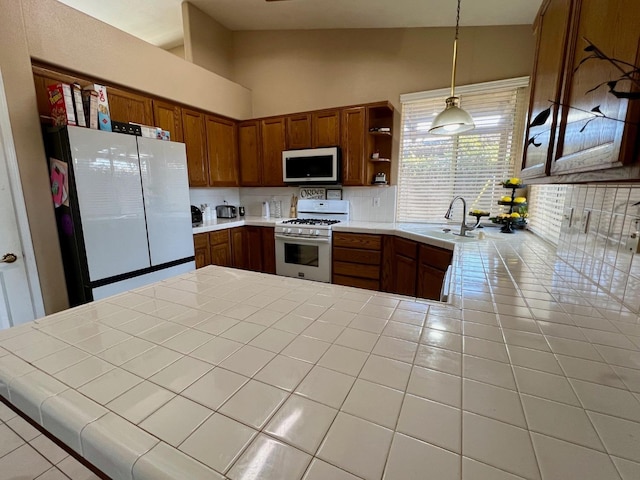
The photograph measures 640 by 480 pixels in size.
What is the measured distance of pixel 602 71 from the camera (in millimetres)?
648

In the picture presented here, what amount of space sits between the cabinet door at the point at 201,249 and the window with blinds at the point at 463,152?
7.44 feet

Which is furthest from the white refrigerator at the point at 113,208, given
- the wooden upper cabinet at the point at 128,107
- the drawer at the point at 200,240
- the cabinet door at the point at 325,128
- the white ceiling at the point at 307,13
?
the white ceiling at the point at 307,13

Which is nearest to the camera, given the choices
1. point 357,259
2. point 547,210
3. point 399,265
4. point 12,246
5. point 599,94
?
point 599,94

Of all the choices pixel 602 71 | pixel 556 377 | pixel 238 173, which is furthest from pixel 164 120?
pixel 556 377

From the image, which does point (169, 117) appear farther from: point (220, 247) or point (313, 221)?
point (313, 221)

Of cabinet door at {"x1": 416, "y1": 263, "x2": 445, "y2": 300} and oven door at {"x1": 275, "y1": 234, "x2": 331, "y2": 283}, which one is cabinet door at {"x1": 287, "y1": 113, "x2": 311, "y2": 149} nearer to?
oven door at {"x1": 275, "y1": 234, "x2": 331, "y2": 283}

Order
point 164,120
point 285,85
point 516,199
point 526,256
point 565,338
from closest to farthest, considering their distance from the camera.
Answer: point 565,338 < point 526,256 < point 516,199 < point 164,120 < point 285,85

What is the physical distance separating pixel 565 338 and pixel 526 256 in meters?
1.08

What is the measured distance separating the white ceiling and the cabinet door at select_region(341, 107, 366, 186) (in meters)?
0.94

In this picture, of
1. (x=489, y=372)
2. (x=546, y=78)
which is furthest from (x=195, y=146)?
(x=489, y=372)

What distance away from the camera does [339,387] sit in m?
0.54

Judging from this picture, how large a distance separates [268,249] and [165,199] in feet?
4.70

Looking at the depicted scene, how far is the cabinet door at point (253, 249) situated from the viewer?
142 inches

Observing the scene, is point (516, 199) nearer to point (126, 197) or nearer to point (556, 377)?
point (556, 377)
